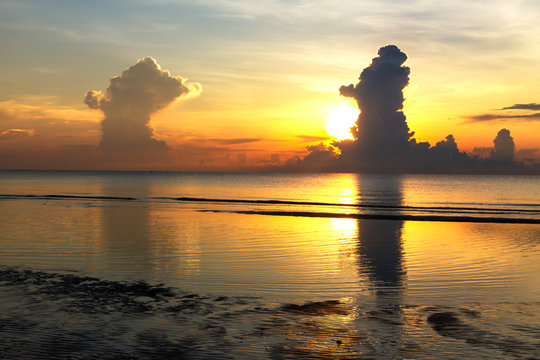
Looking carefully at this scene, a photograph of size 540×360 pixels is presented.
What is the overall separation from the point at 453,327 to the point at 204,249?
15.8 m

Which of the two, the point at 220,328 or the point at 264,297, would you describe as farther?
the point at 264,297

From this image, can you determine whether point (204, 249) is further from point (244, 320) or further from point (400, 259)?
point (244, 320)

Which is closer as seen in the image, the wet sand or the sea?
the wet sand

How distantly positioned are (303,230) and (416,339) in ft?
81.5

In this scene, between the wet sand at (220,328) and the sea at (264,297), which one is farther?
the sea at (264,297)

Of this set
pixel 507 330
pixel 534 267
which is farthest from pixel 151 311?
pixel 534 267

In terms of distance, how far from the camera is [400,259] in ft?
80.5

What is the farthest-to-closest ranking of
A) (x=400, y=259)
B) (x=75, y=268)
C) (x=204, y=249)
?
(x=204, y=249) → (x=400, y=259) → (x=75, y=268)

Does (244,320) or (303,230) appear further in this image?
(303,230)

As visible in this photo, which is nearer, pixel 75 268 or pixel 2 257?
pixel 75 268

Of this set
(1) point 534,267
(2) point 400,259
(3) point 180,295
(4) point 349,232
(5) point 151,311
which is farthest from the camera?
(4) point 349,232

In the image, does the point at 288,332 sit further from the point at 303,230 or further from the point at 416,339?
the point at 303,230

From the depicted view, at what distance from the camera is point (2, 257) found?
23.3m

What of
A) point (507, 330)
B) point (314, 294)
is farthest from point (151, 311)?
point (507, 330)
